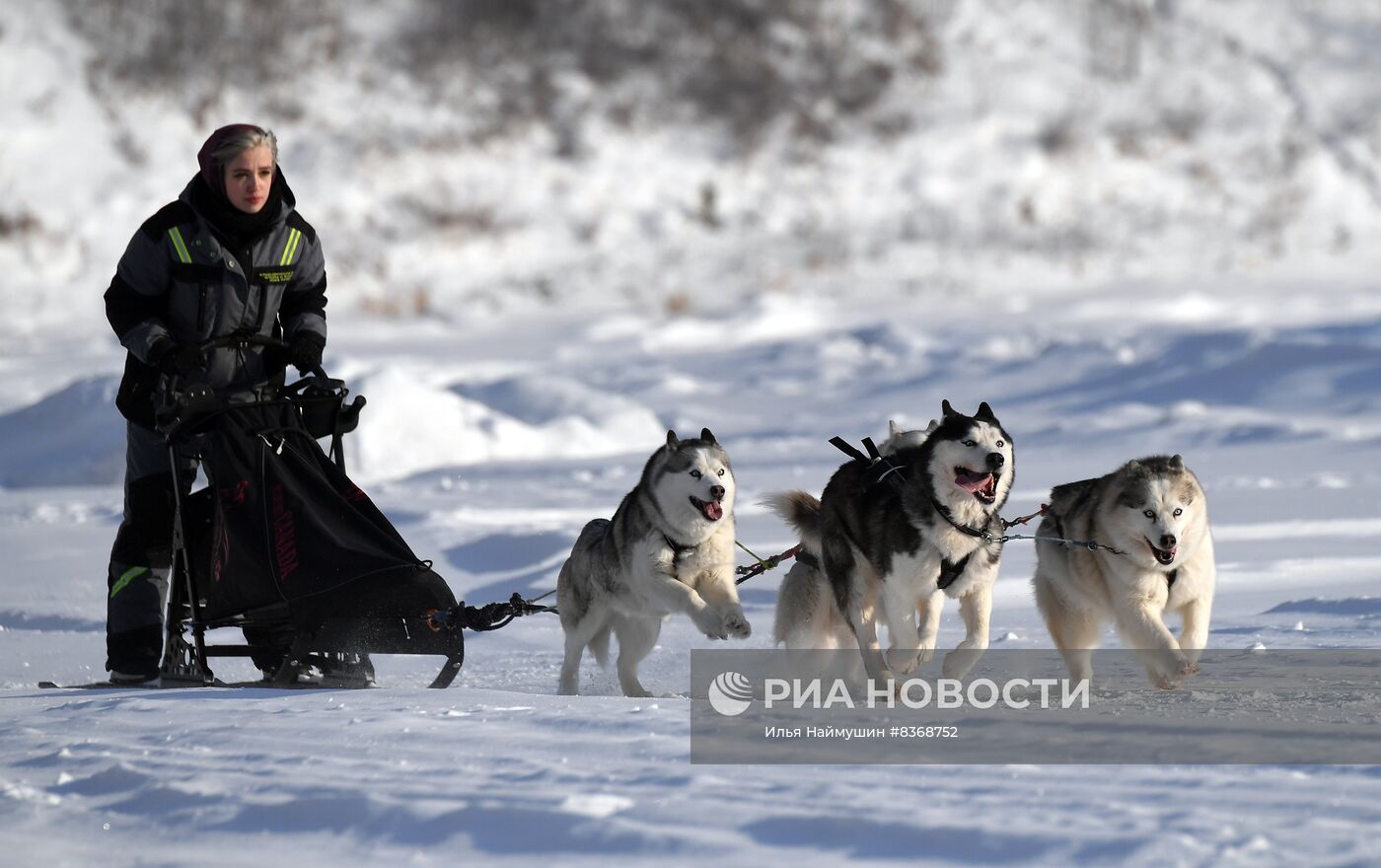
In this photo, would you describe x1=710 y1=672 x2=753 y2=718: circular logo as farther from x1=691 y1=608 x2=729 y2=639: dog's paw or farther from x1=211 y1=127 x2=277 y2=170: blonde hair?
x1=211 y1=127 x2=277 y2=170: blonde hair

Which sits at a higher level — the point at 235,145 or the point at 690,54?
the point at 690,54

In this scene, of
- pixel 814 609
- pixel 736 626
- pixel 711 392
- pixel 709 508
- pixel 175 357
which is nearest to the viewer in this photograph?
pixel 175 357

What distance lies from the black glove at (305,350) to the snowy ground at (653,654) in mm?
812

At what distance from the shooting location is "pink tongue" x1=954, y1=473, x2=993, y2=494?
3572 mm

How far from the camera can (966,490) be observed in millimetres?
3609

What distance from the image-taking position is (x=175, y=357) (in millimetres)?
→ 3496

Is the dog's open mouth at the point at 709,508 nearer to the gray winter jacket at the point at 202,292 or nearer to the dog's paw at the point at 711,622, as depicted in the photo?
the dog's paw at the point at 711,622

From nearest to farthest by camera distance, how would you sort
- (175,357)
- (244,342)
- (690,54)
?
(175,357), (244,342), (690,54)

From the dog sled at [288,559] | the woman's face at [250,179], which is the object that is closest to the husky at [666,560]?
the dog sled at [288,559]

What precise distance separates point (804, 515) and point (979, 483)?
692 millimetres

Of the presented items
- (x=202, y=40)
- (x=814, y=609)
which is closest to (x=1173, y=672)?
Answer: (x=814, y=609)

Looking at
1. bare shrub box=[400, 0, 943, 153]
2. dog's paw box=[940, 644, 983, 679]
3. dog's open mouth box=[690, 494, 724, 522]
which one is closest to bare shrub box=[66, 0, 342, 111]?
bare shrub box=[400, 0, 943, 153]

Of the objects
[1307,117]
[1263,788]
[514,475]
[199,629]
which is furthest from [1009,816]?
[1307,117]

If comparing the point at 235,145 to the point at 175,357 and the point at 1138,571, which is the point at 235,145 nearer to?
the point at 175,357
